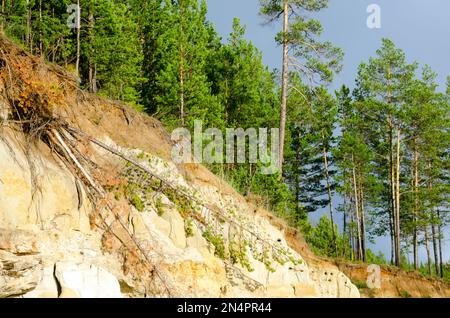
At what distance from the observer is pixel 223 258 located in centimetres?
1136

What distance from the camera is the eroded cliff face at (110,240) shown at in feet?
25.4

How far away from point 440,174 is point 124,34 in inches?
1006

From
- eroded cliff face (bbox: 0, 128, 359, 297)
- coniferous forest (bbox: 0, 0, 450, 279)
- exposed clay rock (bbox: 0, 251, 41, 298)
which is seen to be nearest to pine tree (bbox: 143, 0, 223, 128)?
coniferous forest (bbox: 0, 0, 450, 279)

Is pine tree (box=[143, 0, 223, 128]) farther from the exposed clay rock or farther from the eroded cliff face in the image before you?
the exposed clay rock

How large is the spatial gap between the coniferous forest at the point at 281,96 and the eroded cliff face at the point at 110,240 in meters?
3.94

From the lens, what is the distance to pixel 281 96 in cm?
2316

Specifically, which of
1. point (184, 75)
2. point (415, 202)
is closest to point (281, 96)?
point (184, 75)

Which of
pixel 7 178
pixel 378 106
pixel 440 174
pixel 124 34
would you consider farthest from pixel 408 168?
pixel 7 178

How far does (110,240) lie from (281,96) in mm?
15363

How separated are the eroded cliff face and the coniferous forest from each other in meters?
3.94

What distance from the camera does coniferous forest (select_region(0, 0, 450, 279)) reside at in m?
22.5

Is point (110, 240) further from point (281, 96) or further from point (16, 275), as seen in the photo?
point (281, 96)

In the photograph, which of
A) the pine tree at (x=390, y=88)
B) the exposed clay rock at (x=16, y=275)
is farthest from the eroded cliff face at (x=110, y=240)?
the pine tree at (x=390, y=88)
